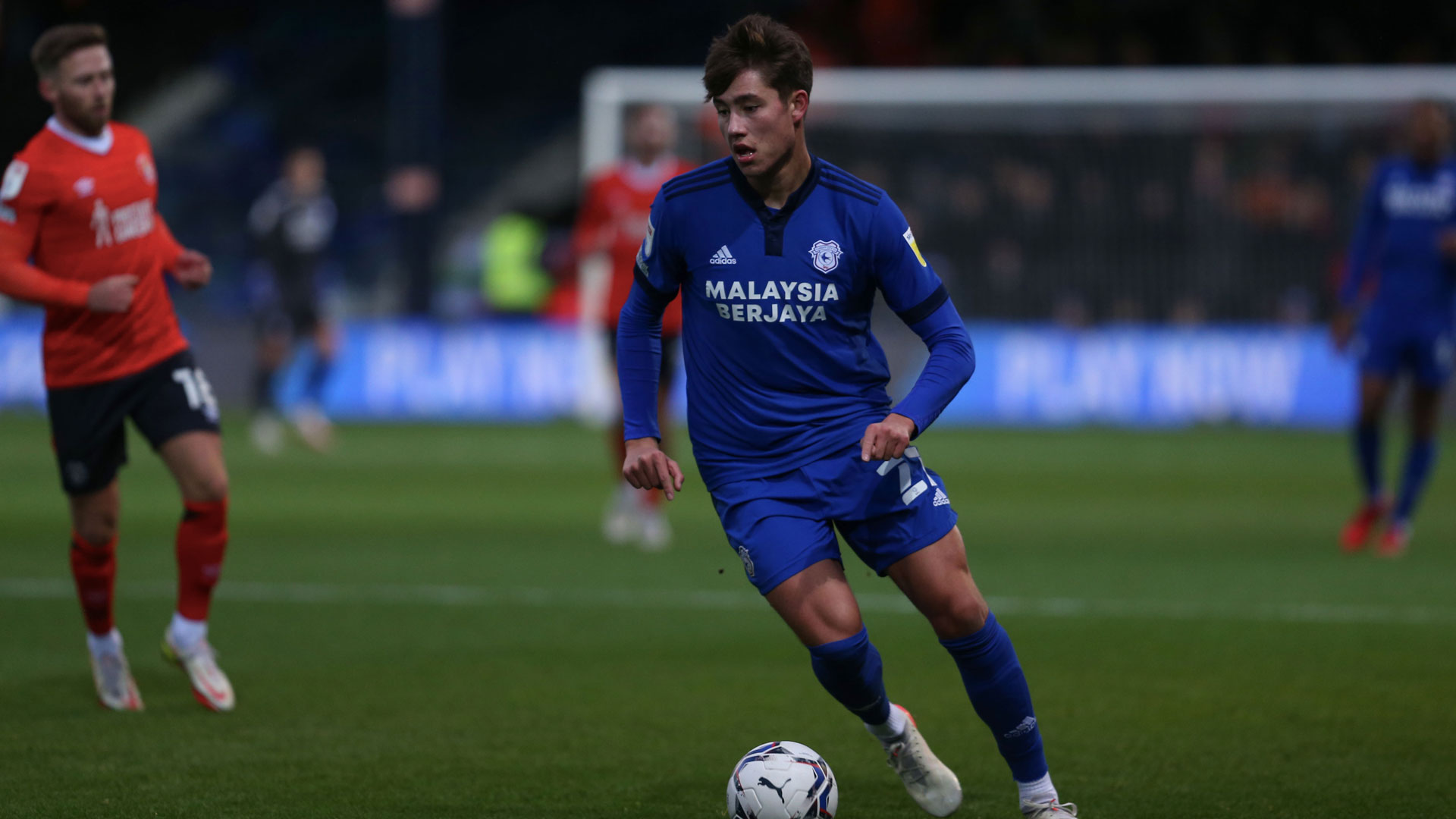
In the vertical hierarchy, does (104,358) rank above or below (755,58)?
below

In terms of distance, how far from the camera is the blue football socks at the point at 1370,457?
1009 cm

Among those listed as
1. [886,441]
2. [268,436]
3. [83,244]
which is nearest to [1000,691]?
[886,441]

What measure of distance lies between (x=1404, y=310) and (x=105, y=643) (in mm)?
7156

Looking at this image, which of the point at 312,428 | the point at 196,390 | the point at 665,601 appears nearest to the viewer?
the point at 196,390

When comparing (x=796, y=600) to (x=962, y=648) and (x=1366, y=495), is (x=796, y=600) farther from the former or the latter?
(x=1366, y=495)

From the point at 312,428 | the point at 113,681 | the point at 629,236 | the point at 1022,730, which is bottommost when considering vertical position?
the point at 312,428

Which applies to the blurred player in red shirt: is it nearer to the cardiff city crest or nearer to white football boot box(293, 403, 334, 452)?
the cardiff city crest

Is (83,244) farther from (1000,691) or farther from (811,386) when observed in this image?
(1000,691)

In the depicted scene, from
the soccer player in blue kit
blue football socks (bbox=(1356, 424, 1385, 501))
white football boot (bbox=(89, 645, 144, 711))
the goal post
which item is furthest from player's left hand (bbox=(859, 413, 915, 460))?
the goal post

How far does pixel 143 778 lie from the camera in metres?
4.98

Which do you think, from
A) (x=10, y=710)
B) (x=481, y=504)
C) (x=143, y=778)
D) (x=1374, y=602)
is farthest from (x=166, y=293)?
(x=481, y=504)

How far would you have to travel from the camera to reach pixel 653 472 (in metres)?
4.41

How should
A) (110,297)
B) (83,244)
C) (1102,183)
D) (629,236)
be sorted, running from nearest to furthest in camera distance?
(110,297)
(83,244)
(629,236)
(1102,183)

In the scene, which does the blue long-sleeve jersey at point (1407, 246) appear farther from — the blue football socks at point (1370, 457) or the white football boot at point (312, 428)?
the white football boot at point (312, 428)
